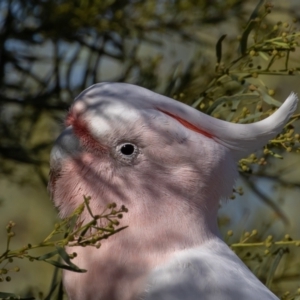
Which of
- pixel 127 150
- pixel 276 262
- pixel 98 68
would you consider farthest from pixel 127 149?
pixel 98 68

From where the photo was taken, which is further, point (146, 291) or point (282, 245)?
point (282, 245)

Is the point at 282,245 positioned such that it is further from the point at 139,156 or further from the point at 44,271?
the point at 44,271

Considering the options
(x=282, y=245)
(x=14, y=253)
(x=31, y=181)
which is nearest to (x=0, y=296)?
(x=14, y=253)

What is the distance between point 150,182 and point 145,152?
0.15 ft

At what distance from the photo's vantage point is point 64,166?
1.31 meters

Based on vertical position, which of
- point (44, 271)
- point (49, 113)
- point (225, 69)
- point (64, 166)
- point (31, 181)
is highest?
point (225, 69)

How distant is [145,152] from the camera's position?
4.25ft

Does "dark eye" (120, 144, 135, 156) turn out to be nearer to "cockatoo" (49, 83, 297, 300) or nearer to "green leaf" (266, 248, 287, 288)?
"cockatoo" (49, 83, 297, 300)

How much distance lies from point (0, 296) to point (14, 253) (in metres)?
0.05

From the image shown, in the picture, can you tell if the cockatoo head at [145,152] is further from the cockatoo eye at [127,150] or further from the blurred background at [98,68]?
the blurred background at [98,68]

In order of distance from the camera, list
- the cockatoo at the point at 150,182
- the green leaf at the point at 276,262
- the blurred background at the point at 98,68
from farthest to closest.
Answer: the blurred background at the point at 98,68 → the green leaf at the point at 276,262 → the cockatoo at the point at 150,182

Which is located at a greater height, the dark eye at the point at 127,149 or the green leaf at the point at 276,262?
the dark eye at the point at 127,149

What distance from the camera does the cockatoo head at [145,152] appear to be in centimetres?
128

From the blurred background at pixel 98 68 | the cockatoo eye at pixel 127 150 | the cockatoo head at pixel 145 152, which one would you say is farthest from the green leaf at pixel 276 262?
the cockatoo eye at pixel 127 150
